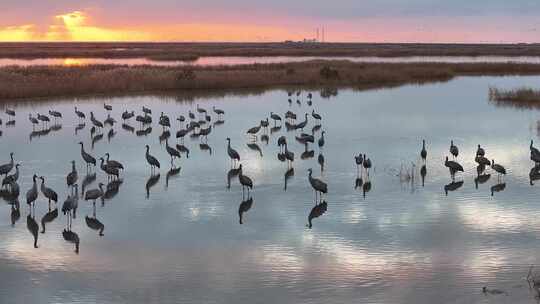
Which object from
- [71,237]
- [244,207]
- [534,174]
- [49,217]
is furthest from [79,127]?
[534,174]

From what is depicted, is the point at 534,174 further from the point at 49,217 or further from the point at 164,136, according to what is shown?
the point at 164,136

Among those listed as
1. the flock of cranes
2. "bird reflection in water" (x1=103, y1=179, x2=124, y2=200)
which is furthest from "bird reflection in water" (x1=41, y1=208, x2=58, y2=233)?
"bird reflection in water" (x1=103, y1=179, x2=124, y2=200)

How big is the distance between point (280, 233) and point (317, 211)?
6.47 ft

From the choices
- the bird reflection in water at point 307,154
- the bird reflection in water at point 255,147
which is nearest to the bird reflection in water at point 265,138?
the bird reflection in water at point 255,147

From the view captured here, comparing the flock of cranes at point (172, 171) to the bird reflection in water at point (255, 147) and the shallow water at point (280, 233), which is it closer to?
the bird reflection in water at point (255, 147)

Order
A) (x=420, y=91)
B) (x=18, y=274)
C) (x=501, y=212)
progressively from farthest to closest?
(x=420, y=91), (x=501, y=212), (x=18, y=274)

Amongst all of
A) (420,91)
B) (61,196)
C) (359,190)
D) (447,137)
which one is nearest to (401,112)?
(447,137)

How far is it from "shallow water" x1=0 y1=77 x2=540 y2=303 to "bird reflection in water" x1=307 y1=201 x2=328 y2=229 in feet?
0.54

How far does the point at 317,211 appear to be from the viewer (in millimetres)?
17094

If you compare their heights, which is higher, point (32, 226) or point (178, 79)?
point (178, 79)

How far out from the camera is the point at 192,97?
46.1 metres

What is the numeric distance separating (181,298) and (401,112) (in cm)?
2733

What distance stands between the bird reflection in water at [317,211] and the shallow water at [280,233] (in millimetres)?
165

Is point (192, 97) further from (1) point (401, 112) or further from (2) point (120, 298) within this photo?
(2) point (120, 298)
